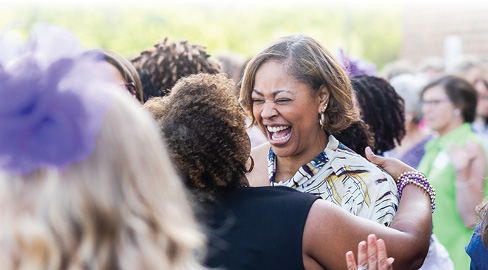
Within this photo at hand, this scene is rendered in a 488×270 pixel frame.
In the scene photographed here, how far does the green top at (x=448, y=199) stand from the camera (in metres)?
4.46

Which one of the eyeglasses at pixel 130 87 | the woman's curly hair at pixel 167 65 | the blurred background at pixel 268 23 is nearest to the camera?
the eyeglasses at pixel 130 87

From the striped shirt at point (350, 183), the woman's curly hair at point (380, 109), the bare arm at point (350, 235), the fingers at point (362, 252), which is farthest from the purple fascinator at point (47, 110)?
the woman's curly hair at point (380, 109)

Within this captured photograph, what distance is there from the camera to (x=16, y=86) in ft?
Answer: 3.66

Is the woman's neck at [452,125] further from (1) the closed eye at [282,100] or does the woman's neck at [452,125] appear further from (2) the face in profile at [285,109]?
(1) the closed eye at [282,100]

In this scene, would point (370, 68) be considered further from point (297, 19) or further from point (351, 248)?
point (297, 19)

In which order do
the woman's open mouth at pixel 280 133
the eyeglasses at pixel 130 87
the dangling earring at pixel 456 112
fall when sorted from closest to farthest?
the woman's open mouth at pixel 280 133, the eyeglasses at pixel 130 87, the dangling earring at pixel 456 112

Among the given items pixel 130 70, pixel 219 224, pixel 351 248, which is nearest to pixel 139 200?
pixel 219 224

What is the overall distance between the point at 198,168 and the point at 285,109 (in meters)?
0.87

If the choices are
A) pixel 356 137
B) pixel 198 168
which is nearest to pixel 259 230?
pixel 198 168

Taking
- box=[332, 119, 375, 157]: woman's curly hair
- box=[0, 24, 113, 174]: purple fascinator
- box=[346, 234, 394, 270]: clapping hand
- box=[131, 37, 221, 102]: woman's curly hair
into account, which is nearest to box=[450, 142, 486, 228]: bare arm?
box=[332, 119, 375, 157]: woman's curly hair

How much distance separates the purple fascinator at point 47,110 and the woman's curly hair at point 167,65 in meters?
2.38

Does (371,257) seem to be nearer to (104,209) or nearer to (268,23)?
(104,209)

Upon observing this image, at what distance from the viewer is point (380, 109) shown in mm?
3752

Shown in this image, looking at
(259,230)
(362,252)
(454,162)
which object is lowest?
(454,162)
